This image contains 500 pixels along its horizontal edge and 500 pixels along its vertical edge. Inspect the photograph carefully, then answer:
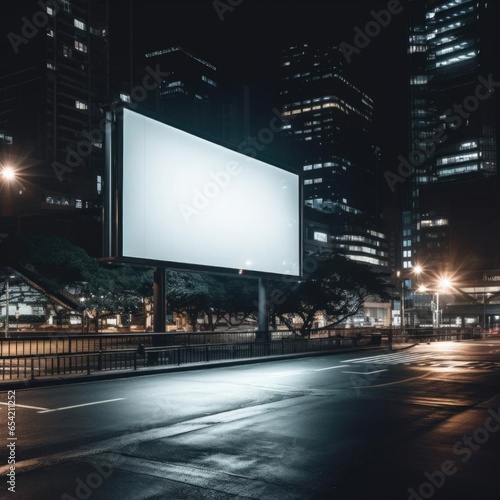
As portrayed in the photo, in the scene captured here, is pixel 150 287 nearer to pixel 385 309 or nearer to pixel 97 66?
pixel 97 66

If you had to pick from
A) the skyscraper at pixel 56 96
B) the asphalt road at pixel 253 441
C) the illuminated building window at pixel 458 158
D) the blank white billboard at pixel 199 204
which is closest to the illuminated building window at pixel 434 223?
the illuminated building window at pixel 458 158

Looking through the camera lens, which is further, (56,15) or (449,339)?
(56,15)

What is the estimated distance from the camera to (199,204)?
86.6 feet

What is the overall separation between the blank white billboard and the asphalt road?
319 inches

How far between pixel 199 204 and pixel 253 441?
1758cm

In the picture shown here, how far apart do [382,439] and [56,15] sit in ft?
435

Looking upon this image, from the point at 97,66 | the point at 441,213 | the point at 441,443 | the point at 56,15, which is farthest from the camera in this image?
the point at 441,213

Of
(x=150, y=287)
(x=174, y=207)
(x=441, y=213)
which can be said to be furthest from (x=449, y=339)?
(x=441, y=213)

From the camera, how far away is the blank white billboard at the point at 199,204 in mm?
23578

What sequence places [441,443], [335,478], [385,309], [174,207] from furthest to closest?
[385,309] < [174,207] < [441,443] < [335,478]

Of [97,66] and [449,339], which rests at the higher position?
[97,66]

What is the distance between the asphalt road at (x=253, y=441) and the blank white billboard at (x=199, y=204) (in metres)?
8.10

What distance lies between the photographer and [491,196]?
126312 millimetres

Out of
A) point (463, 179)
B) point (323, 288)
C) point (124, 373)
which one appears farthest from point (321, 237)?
point (124, 373)
